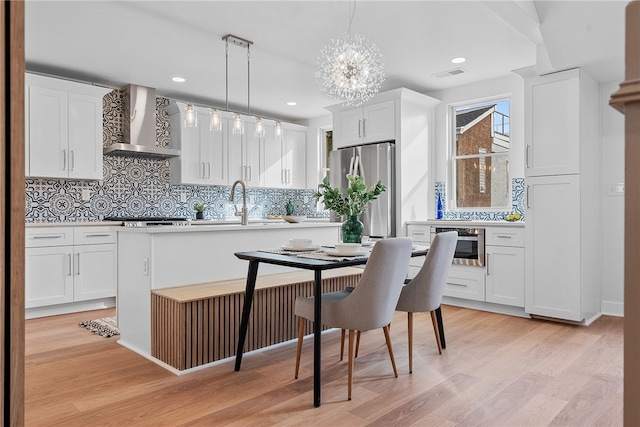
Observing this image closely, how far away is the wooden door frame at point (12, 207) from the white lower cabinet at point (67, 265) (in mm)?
3578

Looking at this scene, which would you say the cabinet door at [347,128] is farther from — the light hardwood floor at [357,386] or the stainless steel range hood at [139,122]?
the light hardwood floor at [357,386]

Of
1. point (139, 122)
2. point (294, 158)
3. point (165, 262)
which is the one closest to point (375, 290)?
point (165, 262)

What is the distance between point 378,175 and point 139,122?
2823 mm

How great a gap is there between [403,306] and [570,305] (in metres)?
1.91

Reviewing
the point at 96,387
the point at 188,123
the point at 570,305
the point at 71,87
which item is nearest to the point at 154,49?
the point at 188,123

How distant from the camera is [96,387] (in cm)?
247

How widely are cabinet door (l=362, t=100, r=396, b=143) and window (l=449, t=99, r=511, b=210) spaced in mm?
852

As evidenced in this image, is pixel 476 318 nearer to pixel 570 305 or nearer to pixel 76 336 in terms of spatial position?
pixel 570 305

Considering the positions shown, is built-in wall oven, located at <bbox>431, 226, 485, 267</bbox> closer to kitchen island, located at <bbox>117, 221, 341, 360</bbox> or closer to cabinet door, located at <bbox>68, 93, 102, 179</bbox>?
kitchen island, located at <bbox>117, 221, 341, 360</bbox>

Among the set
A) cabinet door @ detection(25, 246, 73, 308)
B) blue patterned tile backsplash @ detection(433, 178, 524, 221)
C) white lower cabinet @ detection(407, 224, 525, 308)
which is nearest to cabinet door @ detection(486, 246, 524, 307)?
white lower cabinet @ detection(407, 224, 525, 308)

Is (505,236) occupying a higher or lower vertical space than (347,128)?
lower

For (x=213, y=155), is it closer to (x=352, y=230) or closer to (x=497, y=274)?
(x=352, y=230)

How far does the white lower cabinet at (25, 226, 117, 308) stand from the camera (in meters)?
4.11

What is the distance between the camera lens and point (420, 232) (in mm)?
4941
